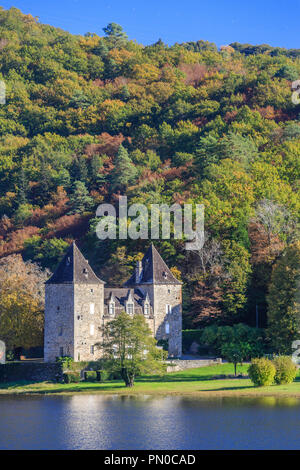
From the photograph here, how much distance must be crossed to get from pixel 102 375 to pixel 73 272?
10.2 m

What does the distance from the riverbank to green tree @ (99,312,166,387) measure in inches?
51.3

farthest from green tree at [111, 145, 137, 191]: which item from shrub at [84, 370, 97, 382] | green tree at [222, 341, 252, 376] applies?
shrub at [84, 370, 97, 382]

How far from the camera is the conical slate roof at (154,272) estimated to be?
298 ft

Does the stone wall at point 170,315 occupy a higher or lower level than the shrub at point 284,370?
higher

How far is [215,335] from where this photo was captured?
8881 centimetres

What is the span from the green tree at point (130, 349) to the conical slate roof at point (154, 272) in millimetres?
11200

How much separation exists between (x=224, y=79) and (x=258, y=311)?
261ft

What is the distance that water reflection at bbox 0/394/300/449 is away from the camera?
5366 cm

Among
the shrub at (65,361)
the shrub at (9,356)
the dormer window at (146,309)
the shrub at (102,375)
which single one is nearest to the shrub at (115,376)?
the shrub at (102,375)

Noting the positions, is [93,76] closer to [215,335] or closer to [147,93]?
[147,93]

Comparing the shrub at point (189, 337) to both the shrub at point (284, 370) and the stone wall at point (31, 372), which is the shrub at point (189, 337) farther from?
the shrub at point (284, 370)

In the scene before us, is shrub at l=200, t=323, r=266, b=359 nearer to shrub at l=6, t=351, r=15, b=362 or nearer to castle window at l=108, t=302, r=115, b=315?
castle window at l=108, t=302, r=115, b=315

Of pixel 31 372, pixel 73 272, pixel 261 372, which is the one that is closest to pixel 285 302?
pixel 261 372

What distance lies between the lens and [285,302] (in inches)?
3260
